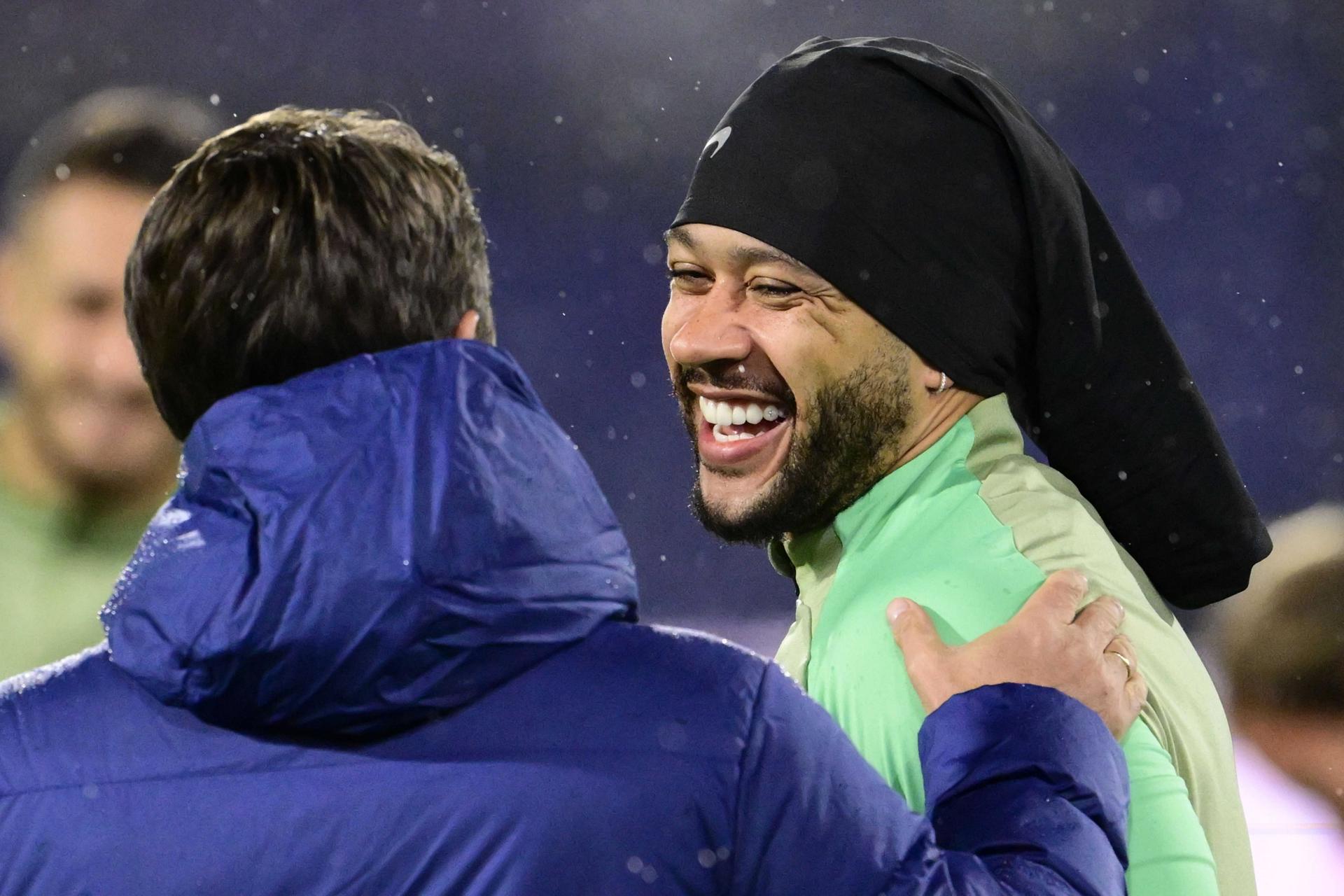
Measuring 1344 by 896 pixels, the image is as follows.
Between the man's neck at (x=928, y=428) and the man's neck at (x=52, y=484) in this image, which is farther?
the man's neck at (x=52, y=484)

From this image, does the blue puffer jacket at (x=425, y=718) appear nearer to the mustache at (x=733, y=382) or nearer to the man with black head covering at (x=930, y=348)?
the man with black head covering at (x=930, y=348)

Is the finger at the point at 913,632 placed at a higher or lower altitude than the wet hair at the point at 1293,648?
Answer: higher

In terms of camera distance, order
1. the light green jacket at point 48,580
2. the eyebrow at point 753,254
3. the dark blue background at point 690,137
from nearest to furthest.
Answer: the eyebrow at point 753,254 → the light green jacket at point 48,580 → the dark blue background at point 690,137

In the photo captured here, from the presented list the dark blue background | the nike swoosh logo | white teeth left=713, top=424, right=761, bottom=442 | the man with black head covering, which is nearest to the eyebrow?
the man with black head covering

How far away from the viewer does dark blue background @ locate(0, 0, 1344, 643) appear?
19.1 ft

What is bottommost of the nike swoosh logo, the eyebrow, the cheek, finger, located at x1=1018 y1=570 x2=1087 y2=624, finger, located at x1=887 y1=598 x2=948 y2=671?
finger, located at x1=887 y1=598 x2=948 y2=671

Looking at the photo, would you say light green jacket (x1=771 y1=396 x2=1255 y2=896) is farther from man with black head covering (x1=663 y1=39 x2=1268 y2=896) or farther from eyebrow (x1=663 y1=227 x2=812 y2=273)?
eyebrow (x1=663 y1=227 x2=812 y2=273)

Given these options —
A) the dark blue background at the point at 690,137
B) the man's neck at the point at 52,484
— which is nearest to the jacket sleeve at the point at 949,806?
the man's neck at the point at 52,484

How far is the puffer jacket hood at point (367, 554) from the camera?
98 centimetres

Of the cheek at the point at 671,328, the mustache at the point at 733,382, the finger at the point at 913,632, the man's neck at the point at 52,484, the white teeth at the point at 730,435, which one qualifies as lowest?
the man's neck at the point at 52,484

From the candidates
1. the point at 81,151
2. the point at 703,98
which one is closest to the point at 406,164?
the point at 81,151

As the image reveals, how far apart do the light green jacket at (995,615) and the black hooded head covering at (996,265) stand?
0.07 m

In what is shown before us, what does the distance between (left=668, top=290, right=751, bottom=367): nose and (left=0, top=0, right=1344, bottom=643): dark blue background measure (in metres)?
3.84

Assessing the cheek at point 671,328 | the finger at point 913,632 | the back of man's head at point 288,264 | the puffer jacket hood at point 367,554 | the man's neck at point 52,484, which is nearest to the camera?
the puffer jacket hood at point 367,554
